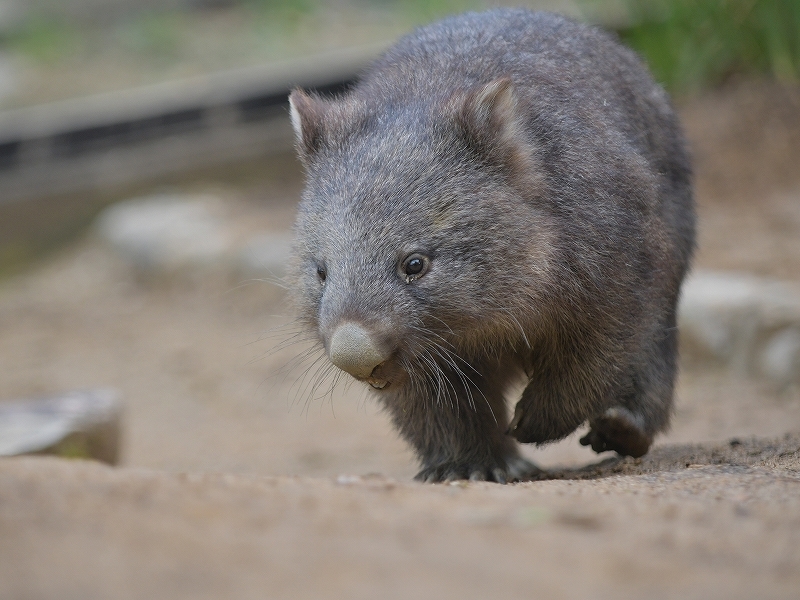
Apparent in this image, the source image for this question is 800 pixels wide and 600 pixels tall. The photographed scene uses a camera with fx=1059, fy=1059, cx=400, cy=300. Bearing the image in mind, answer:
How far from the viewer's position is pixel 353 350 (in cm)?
303

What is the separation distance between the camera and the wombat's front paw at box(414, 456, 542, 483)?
3.86 m

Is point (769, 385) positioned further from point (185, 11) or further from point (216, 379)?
point (185, 11)

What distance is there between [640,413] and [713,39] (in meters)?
5.89

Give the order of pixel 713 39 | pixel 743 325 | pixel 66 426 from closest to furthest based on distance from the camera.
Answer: pixel 66 426
pixel 743 325
pixel 713 39

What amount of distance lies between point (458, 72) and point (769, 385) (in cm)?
313

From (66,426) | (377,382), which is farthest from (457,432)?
(66,426)

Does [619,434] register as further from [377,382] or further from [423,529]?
[423,529]

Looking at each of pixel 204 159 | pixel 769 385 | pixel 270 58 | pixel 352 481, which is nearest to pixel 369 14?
pixel 270 58

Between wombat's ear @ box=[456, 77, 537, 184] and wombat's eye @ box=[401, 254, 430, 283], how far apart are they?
44 cm

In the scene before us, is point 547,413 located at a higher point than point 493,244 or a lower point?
lower

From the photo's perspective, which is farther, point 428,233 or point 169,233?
point 169,233

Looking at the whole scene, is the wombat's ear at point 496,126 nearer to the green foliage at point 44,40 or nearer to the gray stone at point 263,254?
the gray stone at point 263,254

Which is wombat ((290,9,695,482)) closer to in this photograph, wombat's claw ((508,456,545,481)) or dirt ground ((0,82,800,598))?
wombat's claw ((508,456,545,481))

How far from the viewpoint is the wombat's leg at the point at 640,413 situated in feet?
12.6
